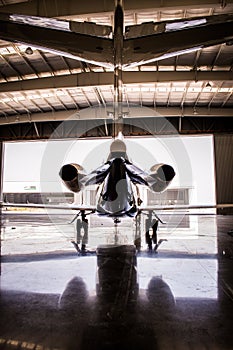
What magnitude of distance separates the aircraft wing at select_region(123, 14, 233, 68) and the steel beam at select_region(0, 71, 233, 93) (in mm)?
9904

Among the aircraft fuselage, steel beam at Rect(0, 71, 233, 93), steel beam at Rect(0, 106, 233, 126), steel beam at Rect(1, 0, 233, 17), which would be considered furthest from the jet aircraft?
steel beam at Rect(0, 106, 233, 126)

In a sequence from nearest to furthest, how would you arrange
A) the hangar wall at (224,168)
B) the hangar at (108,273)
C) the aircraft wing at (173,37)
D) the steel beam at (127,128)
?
the hangar at (108,273), the aircraft wing at (173,37), the hangar wall at (224,168), the steel beam at (127,128)

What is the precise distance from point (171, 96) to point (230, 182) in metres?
7.66

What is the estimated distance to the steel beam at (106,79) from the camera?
13.8 meters

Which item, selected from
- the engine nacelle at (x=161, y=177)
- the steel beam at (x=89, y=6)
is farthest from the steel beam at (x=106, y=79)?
the engine nacelle at (x=161, y=177)

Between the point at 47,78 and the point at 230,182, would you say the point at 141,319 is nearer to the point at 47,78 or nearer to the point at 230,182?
the point at 47,78

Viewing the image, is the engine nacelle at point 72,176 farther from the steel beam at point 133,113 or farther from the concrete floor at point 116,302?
the steel beam at point 133,113

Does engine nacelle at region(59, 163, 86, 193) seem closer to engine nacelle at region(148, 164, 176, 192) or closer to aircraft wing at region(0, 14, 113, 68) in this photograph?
engine nacelle at region(148, 164, 176, 192)

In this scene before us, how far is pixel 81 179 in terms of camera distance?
7.10m

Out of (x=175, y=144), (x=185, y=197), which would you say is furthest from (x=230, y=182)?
(x=185, y=197)

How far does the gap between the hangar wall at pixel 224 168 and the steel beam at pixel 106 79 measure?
26.9 feet

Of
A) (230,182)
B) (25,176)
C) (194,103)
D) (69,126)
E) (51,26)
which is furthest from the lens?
(25,176)

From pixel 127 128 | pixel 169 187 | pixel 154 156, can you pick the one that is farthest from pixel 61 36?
pixel 127 128

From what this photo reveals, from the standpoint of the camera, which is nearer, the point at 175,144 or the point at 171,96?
the point at 171,96
